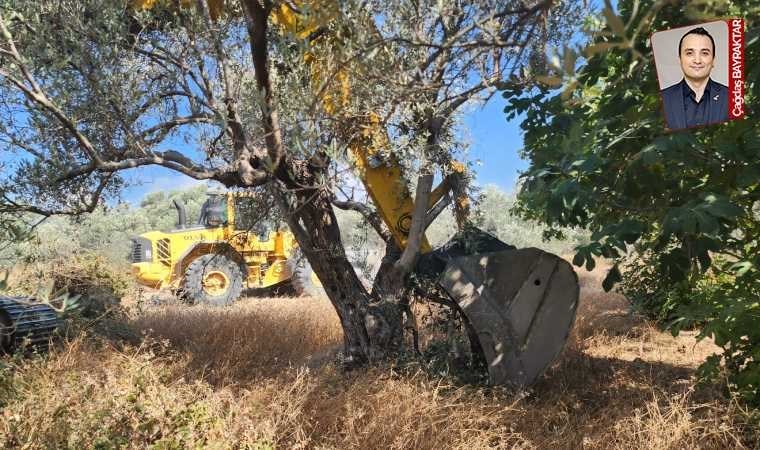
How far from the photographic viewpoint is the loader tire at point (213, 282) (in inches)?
443

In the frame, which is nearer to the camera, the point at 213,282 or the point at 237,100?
the point at 237,100

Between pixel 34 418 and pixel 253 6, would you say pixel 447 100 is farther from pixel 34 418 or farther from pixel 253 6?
pixel 34 418

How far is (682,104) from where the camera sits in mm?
2410

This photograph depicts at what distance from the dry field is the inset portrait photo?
1.87 m

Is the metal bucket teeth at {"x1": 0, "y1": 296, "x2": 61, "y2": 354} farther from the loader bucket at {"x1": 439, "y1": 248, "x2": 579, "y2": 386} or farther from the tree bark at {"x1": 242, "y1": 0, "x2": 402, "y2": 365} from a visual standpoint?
the loader bucket at {"x1": 439, "y1": 248, "x2": 579, "y2": 386}

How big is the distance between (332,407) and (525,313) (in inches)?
66.6

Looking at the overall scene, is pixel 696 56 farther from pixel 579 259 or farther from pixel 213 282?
pixel 213 282

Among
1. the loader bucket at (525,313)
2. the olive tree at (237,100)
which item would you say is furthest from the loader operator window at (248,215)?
the loader bucket at (525,313)

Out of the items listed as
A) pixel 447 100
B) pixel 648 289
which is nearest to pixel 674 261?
pixel 447 100

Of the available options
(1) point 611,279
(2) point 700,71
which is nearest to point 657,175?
(1) point 611,279

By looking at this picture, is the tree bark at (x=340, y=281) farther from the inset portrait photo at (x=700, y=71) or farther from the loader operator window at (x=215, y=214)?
the loader operator window at (x=215, y=214)

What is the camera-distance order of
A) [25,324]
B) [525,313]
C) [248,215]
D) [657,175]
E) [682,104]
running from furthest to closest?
[25,324] < [248,215] < [525,313] < [657,175] < [682,104]

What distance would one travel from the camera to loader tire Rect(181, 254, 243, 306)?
11.2 m

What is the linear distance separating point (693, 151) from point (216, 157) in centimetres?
421
